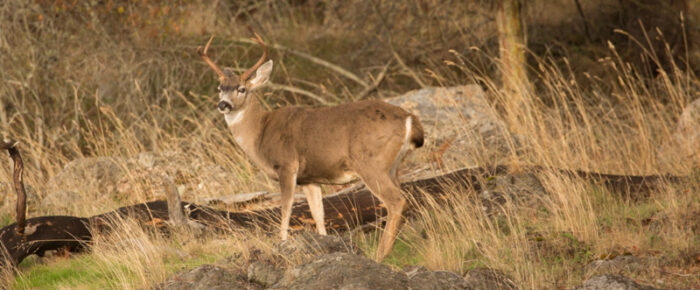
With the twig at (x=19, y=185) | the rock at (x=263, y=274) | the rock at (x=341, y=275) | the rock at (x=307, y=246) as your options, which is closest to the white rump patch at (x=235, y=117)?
the twig at (x=19, y=185)

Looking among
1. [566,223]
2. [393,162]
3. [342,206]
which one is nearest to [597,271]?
[566,223]

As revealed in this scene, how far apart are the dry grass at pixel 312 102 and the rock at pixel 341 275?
0.67 metres

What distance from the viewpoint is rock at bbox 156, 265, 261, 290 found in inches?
202

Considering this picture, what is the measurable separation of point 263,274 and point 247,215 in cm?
265

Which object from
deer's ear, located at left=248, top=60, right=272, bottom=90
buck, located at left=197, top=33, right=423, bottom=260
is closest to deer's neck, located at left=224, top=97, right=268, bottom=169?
buck, located at left=197, top=33, right=423, bottom=260

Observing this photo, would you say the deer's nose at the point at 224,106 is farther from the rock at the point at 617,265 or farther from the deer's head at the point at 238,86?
the rock at the point at 617,265

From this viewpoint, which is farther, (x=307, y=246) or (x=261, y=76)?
(x=261, y=76)

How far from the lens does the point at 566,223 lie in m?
6.78

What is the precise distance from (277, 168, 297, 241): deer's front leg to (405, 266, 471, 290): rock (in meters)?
1.91

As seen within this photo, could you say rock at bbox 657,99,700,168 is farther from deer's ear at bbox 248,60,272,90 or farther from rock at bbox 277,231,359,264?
rock at bbox 277,231,359,264

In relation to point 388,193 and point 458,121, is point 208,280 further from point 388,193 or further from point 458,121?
point 458,121

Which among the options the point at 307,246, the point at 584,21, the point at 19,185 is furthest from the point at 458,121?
the point at 584,21

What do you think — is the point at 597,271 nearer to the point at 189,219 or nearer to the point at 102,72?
the point at 189,219

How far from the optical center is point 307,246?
5.69 m
